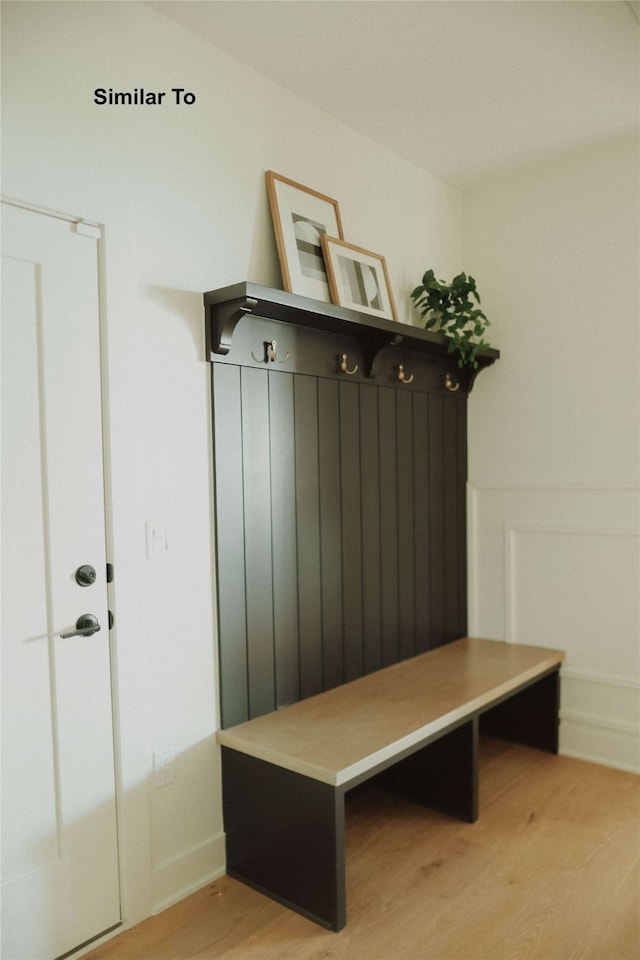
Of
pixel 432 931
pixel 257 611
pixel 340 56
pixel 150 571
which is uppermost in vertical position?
pixel 340 56

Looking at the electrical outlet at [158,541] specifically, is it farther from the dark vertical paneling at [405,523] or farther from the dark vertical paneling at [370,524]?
the dark vertical paneling at [405,523]

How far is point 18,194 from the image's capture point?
1.80 meters

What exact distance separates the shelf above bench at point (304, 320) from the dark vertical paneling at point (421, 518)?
1.04 feet

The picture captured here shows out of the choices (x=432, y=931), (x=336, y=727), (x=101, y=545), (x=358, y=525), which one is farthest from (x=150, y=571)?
(x=432, y=931)

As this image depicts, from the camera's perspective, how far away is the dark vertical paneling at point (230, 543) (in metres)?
2.32

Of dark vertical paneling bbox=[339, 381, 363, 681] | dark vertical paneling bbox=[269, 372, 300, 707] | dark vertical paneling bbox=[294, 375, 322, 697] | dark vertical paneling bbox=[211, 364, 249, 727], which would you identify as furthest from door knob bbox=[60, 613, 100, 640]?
dark vertical paneling bbox=[339, 381, 363, 681]

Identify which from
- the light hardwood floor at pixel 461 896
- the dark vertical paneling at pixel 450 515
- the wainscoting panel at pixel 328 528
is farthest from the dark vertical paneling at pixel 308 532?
the dark vertical paneling at pixel 450 515

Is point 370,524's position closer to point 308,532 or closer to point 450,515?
point 308,532

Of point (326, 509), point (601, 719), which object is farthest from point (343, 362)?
point (601, 719)

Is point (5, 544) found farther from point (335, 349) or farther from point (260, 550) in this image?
point (335, 349)

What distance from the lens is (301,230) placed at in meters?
2.61

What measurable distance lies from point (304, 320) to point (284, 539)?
0.78 metres

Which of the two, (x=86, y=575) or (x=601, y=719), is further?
(x=601, y=719)

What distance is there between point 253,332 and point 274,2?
0.96m
